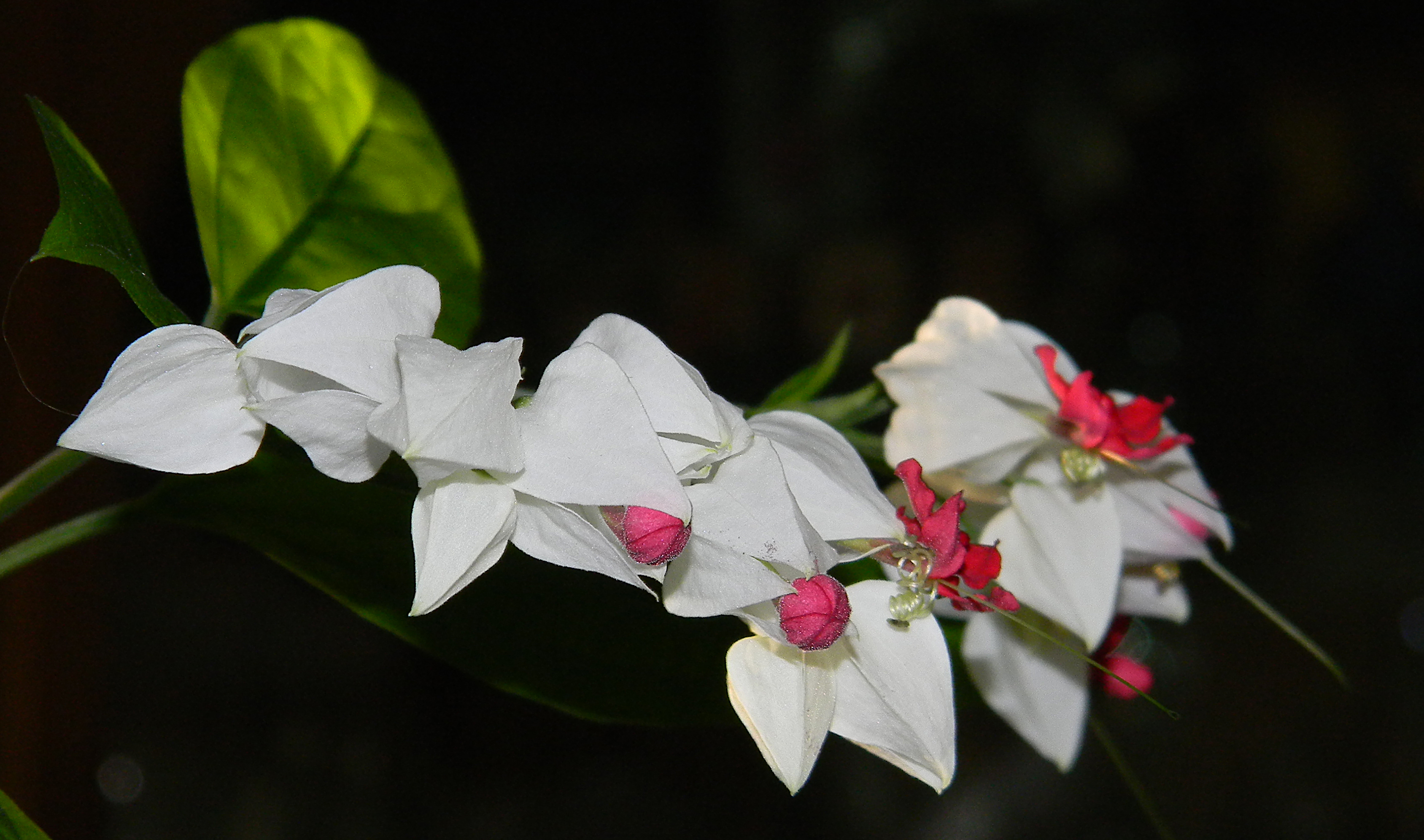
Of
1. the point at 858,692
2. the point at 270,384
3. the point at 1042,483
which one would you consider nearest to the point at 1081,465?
the point at 1042,483

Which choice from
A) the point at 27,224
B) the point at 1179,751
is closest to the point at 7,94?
the point at 27,224

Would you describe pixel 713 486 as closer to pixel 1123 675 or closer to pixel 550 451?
pixel 550 451

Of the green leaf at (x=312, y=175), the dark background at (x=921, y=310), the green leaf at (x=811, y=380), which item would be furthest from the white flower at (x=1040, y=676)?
the dark background at (x=921, y=310)

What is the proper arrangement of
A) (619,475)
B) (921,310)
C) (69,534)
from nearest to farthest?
(619,475) → (69,534) → (921,310)

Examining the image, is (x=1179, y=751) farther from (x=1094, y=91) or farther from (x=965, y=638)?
(x=965, y=638)

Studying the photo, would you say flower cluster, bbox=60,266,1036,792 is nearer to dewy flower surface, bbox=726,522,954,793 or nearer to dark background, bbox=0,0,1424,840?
dewy flower surface, bbox=726,522,954,793

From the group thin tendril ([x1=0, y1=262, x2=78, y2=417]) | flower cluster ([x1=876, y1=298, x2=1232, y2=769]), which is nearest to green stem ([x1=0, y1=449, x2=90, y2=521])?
thin tendril ([x1=0, y1=262, x2=78, y2=417])
